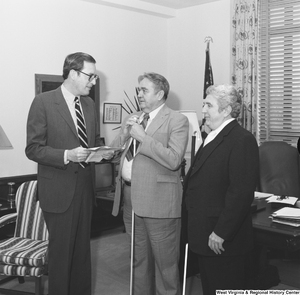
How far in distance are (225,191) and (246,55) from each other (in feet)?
12.9

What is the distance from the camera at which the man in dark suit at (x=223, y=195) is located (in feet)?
7.36

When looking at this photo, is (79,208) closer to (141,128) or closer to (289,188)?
(141,128)

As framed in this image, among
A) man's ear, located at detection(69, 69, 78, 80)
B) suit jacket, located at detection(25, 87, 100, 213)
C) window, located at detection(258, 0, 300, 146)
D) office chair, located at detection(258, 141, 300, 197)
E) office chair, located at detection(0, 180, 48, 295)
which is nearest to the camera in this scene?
suit jacket, located at detection(25, 87, 100, 213)

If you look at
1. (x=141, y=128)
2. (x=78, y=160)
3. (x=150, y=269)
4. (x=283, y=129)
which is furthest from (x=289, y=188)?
(x=78, y=160)

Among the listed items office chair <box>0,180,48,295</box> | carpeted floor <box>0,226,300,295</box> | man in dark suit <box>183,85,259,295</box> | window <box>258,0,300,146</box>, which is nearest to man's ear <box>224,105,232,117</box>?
man in dark suit <box>183,85,259,295</box>

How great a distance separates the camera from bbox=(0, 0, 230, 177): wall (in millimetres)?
4930

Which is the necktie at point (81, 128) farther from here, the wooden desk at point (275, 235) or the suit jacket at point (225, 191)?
the wooden desk at point (275, 235)

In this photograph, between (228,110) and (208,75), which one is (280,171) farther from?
(228,110)

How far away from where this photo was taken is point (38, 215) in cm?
356

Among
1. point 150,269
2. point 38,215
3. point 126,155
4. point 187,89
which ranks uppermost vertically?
point 187,89

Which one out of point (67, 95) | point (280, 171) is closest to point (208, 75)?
point (280, 171)

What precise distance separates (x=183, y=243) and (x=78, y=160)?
0.81 meters

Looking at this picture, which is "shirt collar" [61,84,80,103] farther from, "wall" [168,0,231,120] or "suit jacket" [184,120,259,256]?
"wall" [168,0,231,120]

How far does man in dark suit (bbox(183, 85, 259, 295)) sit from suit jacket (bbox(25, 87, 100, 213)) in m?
0.85
